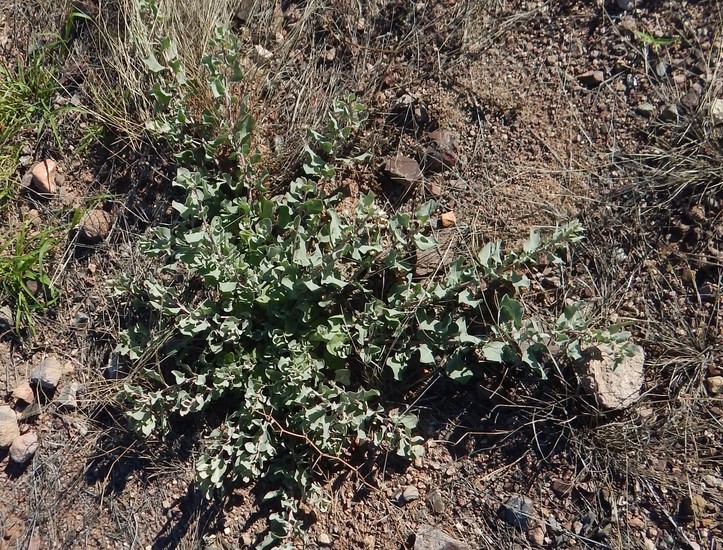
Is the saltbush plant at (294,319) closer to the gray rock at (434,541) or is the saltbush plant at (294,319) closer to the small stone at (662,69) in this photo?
the gray rock at (434,541)

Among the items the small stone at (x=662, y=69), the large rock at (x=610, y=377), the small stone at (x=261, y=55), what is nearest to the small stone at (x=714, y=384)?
the large rock at (x=610, y=377)

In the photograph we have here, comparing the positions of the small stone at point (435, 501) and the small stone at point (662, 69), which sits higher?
the small stone at point (662, 69)

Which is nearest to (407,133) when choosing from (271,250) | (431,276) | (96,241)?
(431,276)

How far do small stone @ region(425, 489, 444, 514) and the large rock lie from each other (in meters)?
0.88

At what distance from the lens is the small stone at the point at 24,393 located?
10.5 ft

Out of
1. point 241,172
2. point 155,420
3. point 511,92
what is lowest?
point 155,420

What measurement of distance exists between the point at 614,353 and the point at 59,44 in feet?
11.4

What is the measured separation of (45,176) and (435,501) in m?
2.82

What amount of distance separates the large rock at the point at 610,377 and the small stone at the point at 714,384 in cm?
32

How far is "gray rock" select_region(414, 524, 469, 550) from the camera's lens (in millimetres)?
2768

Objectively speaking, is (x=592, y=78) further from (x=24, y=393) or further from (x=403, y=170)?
(x=24, y=393)

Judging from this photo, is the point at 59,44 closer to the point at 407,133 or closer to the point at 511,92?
the point at 407,133

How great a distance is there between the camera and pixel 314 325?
2855 millimetres

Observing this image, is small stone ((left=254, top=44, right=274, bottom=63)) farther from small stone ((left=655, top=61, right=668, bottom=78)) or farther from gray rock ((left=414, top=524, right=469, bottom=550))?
gray rock ((left=414, top=524, right=469, bottom=550))
